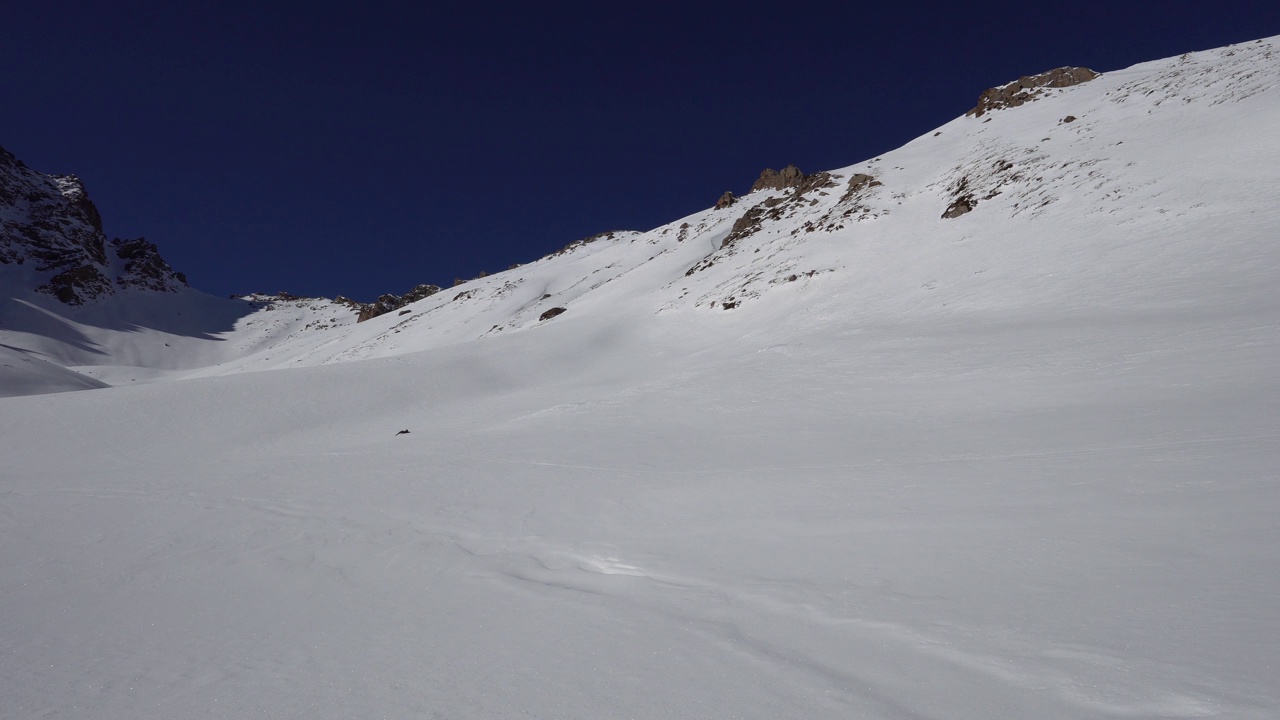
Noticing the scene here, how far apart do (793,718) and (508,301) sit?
54795mm

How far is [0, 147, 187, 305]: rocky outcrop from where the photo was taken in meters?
91.6

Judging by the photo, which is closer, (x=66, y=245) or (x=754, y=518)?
(x=754, y=518)

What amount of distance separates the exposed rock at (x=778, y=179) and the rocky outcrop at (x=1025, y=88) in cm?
1874

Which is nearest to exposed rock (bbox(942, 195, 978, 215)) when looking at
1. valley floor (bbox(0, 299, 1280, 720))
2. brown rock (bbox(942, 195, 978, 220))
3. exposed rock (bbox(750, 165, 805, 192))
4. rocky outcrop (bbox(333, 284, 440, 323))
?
brown rock (bbox(942, 195, 978, 220))

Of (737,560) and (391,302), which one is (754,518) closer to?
(737,560)

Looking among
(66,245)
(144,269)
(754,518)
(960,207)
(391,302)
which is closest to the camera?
(754,518)

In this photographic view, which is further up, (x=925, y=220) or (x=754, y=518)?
(x=925, y=220)

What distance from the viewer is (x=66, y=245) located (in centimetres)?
9900

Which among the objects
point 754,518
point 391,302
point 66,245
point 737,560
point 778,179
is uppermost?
point 66,245

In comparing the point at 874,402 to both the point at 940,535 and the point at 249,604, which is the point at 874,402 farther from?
the point at 249,604

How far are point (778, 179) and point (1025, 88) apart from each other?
2577 cm

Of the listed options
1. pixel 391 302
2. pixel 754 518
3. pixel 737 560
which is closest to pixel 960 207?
pixel 754 518

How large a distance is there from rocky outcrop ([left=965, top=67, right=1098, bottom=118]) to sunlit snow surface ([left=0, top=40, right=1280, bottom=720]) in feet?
87.7

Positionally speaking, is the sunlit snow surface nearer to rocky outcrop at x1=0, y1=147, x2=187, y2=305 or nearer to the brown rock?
the brown rock
